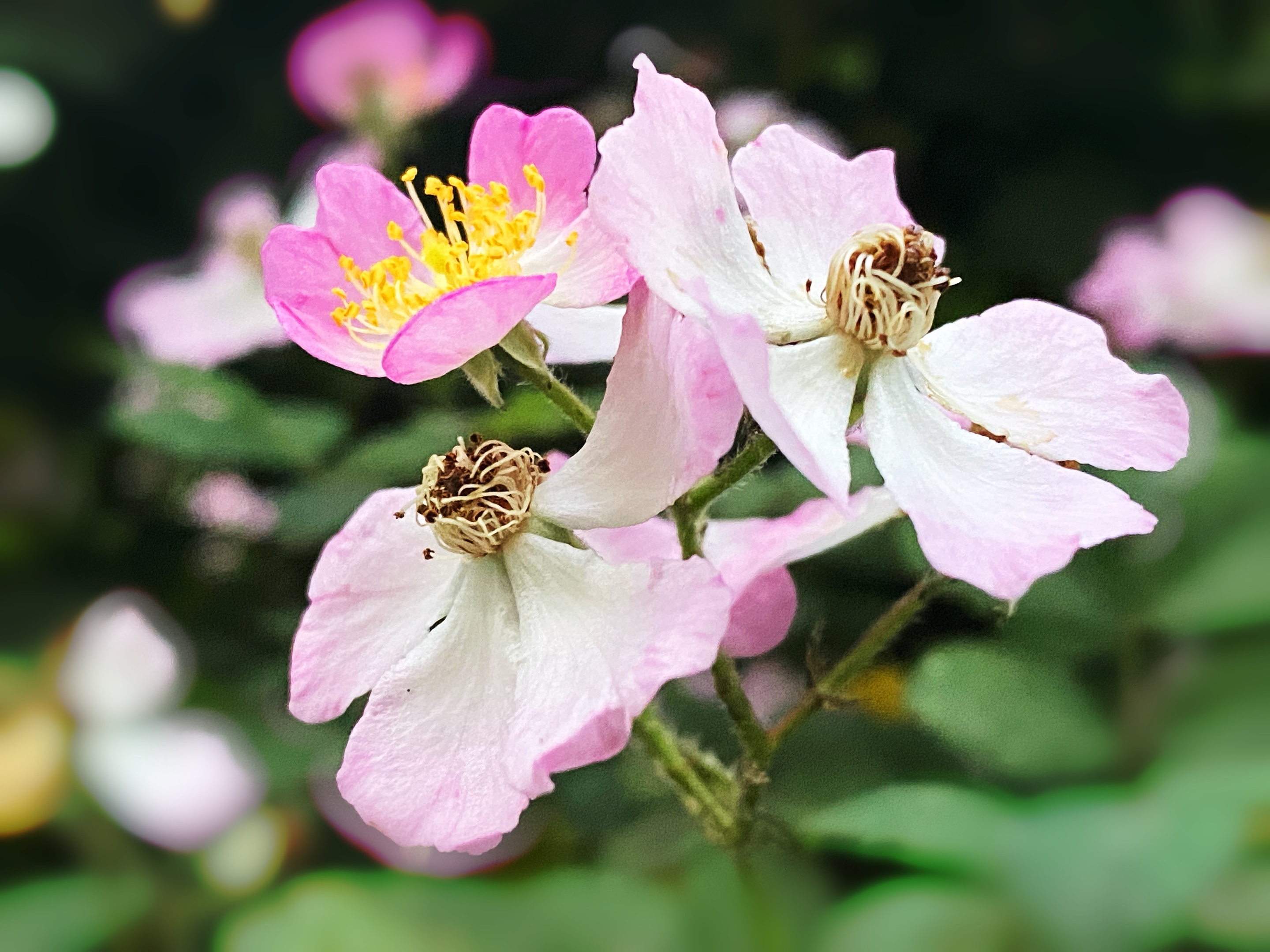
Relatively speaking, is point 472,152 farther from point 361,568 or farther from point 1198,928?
point 1198,928

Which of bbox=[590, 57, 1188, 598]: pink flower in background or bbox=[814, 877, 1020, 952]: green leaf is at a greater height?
bbox=[590, 57, 1188, 598]: pink flower in background

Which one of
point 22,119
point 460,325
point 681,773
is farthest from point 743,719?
point 22,119

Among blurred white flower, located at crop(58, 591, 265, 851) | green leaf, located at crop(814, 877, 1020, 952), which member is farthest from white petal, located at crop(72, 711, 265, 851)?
green leaf, located at crop(814, 877, 1020, 952)

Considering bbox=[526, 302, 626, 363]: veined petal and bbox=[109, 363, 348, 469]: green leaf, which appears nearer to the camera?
bbox=[526, 302, 626, 363]: veined petal

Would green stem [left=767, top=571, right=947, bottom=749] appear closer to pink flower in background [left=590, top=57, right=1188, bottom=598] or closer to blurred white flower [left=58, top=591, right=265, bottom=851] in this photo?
pink flower in background [left=590, top=57, right=1188, bottom=598]

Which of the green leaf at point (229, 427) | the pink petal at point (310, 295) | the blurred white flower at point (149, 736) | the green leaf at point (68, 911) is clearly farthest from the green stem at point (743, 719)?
the green leaf at point (68, 911)

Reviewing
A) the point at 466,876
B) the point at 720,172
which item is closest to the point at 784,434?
the point at 720,172

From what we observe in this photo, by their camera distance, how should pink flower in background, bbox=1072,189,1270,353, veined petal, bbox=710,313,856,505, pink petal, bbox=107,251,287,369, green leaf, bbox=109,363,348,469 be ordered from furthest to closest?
pink flower in background, bbox=1072,189,1270,353
pink petal, bbox=107,251,287,369
green leaf, bbox=109,363,348,469
veined petal, bbox=710,313,856,505
